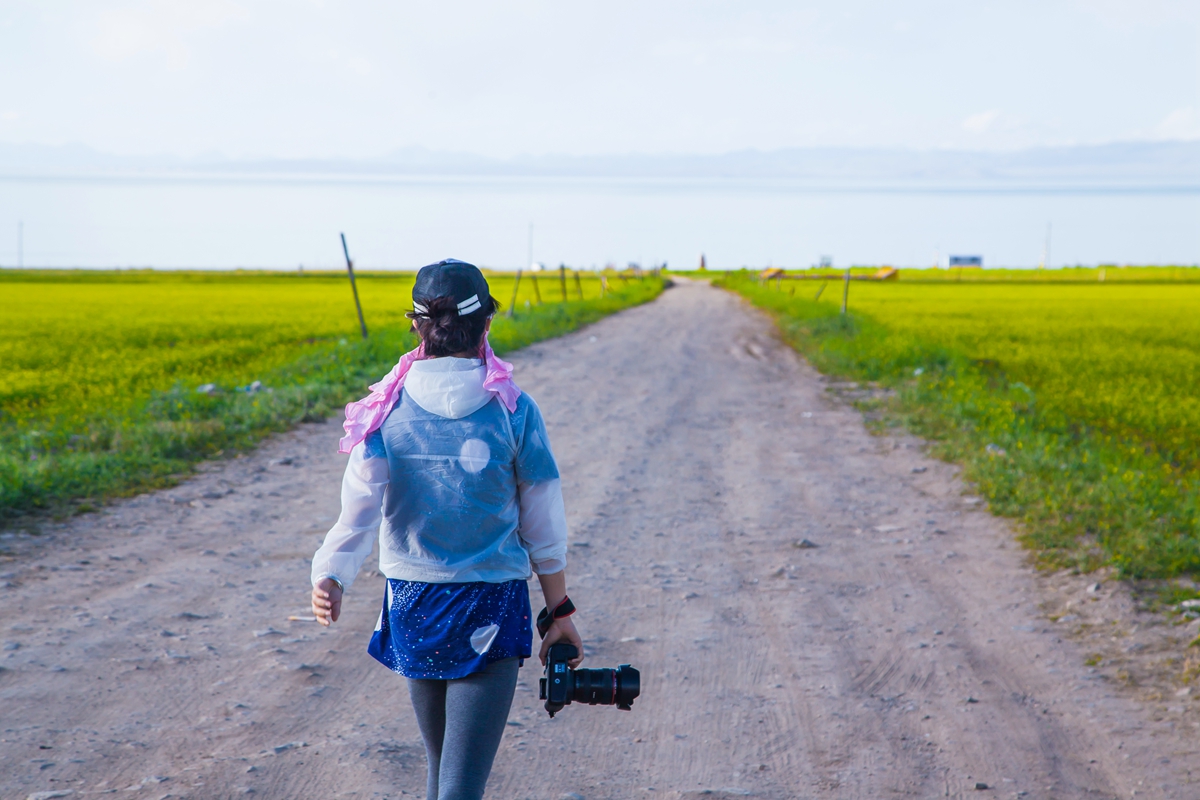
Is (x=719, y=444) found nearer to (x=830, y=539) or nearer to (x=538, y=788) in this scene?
(x=830, y=539)

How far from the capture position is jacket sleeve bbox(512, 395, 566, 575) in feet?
7.70

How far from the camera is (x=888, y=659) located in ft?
14.9

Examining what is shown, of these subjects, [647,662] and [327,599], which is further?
[647,662]

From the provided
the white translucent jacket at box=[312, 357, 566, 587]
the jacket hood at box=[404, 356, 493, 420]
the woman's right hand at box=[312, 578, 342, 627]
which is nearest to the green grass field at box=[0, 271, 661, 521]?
the woman's right hand at box=[312, 578, 342, 627]

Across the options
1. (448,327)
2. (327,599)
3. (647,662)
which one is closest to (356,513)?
(327,599)

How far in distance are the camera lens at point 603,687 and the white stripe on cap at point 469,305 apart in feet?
3.15

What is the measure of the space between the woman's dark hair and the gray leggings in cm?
81

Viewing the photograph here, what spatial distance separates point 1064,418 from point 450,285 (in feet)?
34.2

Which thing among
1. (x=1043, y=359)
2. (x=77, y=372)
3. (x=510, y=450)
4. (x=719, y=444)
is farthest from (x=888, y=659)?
(x=1043, y=359)

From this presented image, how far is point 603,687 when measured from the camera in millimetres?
2377

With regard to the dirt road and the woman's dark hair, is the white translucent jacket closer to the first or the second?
the woman's dark hair

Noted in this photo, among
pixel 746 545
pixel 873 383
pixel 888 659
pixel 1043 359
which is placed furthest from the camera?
pixel 1043 359

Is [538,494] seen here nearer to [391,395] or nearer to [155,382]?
[391,395]

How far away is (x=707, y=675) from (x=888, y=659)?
95cm
